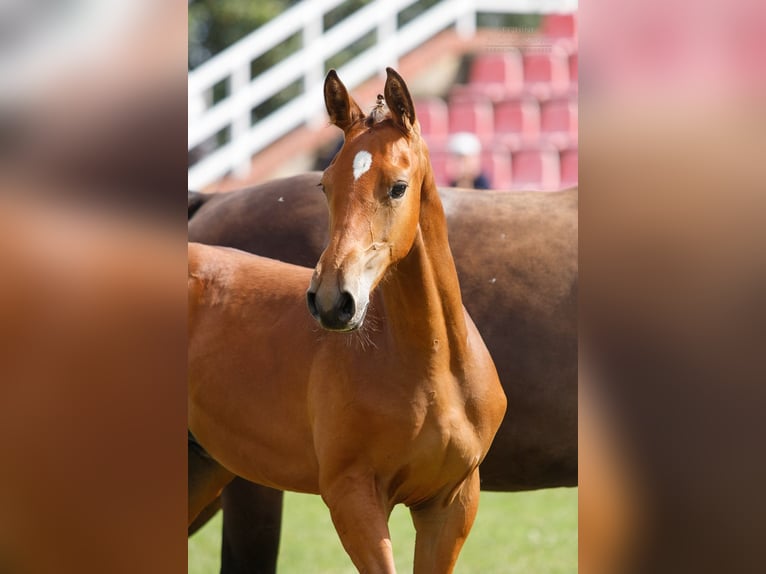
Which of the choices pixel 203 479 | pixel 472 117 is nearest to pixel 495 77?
pixel 472 117

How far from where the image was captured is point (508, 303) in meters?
3.62

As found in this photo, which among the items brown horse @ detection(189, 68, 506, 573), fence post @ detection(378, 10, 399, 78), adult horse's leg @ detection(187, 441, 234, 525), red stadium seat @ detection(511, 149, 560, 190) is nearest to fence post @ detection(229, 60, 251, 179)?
fence post @ detection(378, 10, 399, 78)

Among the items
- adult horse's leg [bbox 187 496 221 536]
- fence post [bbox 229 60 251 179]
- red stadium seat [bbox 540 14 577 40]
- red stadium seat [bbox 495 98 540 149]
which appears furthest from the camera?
red stadium seat [bbox 540 14 577 40]

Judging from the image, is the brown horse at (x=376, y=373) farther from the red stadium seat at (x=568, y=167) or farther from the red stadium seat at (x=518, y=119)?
the red stadium seat at (x=518, y=119)

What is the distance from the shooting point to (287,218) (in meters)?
3.87

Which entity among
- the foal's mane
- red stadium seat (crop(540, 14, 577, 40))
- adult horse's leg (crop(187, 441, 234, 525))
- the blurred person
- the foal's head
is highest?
red stadium seat (crop(540, 14, 577, 40))

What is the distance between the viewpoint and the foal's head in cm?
227

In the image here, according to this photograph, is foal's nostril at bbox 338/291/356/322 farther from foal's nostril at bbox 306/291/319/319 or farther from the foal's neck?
the foal's neck

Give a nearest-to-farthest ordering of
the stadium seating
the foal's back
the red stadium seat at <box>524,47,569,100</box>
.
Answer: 1. the foal's back
2. the stadium seating
3. the red stadium seat at <box>524,47,569,100</box>

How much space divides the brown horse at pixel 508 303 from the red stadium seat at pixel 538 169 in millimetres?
7236

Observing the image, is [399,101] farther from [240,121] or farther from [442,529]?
[240,121]

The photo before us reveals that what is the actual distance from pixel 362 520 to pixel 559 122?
31.8 ft

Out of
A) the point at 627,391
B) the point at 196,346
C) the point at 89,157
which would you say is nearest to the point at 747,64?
the point at 627,391

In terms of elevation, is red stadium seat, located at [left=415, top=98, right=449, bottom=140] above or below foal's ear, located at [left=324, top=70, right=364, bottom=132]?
above
